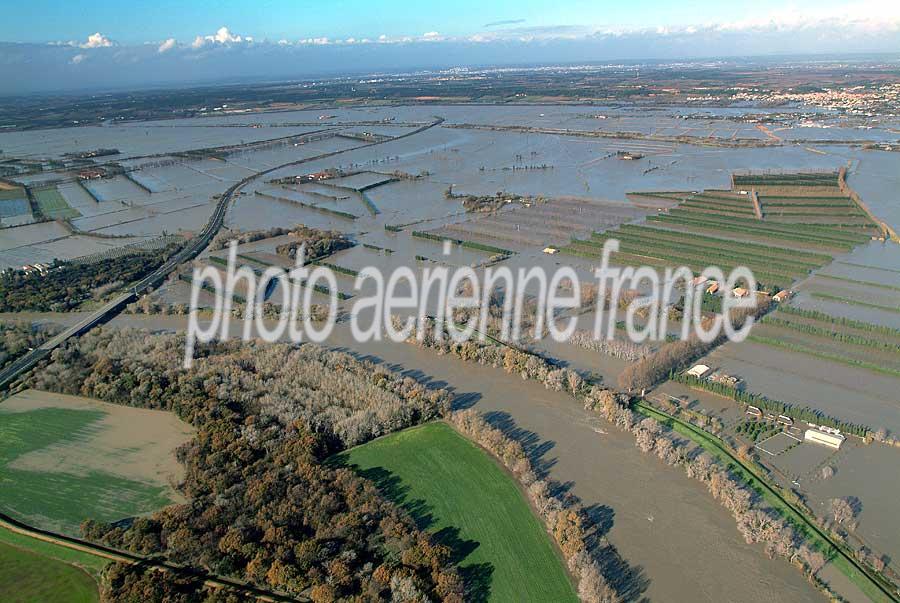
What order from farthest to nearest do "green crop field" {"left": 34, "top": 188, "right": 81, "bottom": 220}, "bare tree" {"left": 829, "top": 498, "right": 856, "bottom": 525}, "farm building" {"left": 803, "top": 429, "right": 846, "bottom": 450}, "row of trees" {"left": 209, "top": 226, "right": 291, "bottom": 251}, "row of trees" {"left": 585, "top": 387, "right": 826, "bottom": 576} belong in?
"green crop field" {"left": 34, "top": 188, "right": 81, "bottom": 220}
"row of trees" {"left": 209, "top": 226, "right": 291, "bottom": 251}
"farm building" {"left": 803, "top": 429, "right": 846, "bottom": 450}
"bare tree" {"left": 829, "top": 498, "right": 856, "bottom": 525}
"row of trees" {"left": 585, "top": 387, "right": 826, "bottom": 576}

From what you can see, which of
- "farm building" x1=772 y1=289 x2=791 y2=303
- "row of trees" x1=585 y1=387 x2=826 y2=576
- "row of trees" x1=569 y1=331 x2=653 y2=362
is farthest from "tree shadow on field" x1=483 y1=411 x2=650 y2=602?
"farm building" x1=772 y1=289 x2=791 y2=303

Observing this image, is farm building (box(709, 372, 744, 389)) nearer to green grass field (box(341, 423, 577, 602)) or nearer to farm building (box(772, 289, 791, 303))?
farm building (box(772, 289, 791, 303))

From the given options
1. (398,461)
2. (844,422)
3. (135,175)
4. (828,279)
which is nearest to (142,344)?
(398,461)

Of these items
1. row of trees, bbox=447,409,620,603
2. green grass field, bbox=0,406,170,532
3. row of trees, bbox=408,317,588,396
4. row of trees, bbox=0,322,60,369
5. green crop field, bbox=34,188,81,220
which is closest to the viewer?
row of trees, bbox=447,409,620,603

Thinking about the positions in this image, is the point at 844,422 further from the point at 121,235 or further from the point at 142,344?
the point at 121,235

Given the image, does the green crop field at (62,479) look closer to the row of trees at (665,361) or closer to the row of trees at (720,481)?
the row of trees at (720,481)

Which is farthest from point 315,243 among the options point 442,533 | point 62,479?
point 442,533

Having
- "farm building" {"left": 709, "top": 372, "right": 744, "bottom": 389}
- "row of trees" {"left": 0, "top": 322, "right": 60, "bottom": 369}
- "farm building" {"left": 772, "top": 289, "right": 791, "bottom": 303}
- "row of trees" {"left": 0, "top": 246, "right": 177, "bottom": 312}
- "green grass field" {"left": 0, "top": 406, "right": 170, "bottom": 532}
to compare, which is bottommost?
"green grass field" {"left": 0, "top": 406, "right": 170, "bottom": 532}
